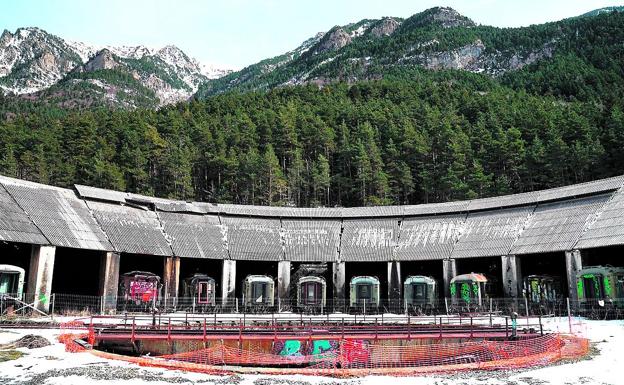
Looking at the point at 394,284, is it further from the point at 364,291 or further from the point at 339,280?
the point at 339,280

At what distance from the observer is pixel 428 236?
163 feet

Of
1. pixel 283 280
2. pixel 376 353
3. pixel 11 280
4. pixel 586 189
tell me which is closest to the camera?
pixel 376 353

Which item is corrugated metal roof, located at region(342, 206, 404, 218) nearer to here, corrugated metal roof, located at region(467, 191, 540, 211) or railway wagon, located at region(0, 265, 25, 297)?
corrugated metal roof, located at region(467, 191, 540, 211)

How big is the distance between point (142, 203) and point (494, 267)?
33475 millimetres

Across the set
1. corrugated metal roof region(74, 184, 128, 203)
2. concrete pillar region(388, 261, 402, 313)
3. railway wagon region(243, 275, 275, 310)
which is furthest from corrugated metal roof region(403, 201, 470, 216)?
corrugated metal roof region(74, 184, 128, 203)

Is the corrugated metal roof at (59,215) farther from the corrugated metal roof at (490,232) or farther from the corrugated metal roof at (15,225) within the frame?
the corrugated metal roof at (490,232)

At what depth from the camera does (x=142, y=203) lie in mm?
48938

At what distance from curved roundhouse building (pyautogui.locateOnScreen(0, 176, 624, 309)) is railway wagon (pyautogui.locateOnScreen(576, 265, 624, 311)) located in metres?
1.29

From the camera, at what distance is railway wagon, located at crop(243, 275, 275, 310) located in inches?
1813

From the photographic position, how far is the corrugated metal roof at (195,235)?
153 ft

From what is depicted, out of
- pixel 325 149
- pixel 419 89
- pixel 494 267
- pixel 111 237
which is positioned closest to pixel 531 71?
pixel 419 89

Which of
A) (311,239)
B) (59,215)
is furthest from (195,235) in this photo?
(59,215)

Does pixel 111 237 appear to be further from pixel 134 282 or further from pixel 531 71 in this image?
pixel 531 71

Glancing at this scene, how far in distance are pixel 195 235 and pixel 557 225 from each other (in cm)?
3068
